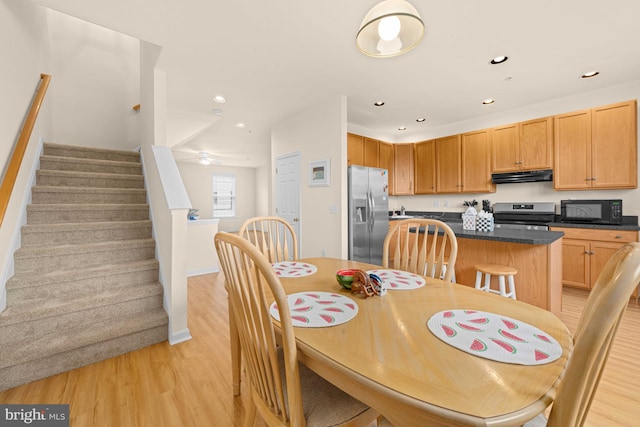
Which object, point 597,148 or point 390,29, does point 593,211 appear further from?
point 390,29

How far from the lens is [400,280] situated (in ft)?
4.45

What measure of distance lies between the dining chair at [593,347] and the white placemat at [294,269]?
3.79ft

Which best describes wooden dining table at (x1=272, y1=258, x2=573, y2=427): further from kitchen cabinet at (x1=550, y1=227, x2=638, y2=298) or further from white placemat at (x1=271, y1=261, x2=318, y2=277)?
kitchen cabinet at (x1=550, y1=227, x2=638, y2=298)

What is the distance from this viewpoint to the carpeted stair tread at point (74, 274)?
1918mm

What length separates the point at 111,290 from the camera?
87.0 inches

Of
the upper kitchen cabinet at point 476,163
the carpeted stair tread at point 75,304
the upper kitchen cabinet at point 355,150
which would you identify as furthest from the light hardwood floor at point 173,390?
the upper kitchen cabinet at point 355,150

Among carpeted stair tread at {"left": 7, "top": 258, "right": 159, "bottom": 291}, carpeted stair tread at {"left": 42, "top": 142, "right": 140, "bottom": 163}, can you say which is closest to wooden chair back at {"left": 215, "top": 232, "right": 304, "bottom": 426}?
carpeted stair tread at {"left": 7, "top": 258, "right": 159, "bottom": 291}

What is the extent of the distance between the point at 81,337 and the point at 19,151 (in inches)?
57.5

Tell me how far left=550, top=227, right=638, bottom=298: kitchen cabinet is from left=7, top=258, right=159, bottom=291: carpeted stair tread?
4.76m

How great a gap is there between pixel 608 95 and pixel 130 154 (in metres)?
6.24

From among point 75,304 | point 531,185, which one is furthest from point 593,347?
point 531,185

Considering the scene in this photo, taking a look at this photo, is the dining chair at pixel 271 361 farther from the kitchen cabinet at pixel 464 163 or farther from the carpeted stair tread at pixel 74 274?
the kitchen cabinet at pixel 464 163

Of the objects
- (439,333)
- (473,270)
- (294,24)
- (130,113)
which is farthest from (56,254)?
(473,270)

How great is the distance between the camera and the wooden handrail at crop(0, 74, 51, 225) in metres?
1.60
